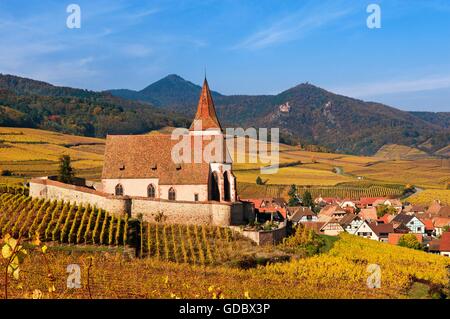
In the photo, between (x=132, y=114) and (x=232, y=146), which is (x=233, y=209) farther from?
(x=132, y=114)

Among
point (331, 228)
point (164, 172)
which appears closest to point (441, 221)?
point (331, 228)

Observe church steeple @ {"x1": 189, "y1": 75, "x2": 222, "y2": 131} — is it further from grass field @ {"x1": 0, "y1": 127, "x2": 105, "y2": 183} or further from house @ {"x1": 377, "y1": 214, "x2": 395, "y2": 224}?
house @ {"x1": 377, "y1": 214, "x2": 395, "y2": 224}

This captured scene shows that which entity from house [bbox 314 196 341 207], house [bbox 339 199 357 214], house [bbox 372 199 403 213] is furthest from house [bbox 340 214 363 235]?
house [bbox 314 196 341 207]

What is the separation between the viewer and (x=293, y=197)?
10862 centimetres

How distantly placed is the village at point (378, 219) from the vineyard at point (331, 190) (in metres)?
5.80

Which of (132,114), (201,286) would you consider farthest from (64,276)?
(132,114)

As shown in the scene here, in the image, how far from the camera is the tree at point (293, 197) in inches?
4158

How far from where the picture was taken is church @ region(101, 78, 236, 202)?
164 feet

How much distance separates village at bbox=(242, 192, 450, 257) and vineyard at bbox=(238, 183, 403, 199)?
5.80 metres

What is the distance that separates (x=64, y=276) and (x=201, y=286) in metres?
6.23

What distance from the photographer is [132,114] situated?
19650 cm

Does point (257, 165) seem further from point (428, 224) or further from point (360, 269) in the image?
point (360, 269)

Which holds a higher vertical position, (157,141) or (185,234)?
(157,141)
